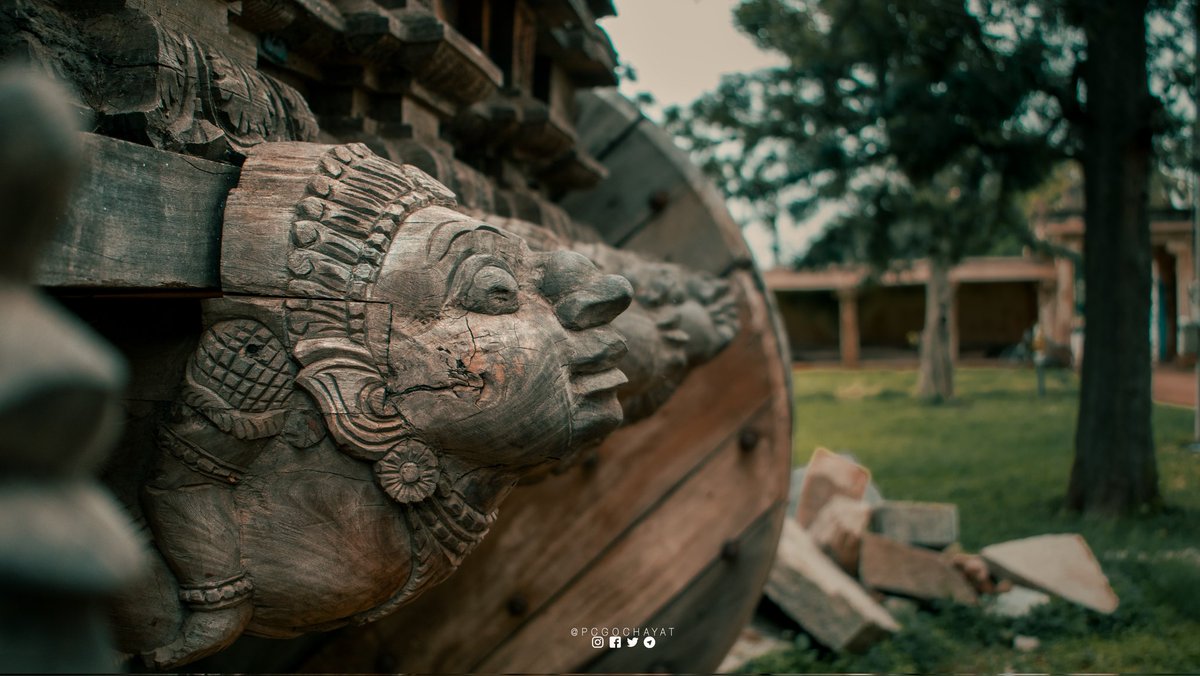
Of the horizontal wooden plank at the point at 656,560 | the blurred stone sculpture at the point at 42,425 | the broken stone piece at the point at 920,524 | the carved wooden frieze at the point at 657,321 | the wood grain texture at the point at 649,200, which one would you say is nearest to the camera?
the blurred stone sculpture at the point at 42,425

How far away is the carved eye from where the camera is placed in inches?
50.8

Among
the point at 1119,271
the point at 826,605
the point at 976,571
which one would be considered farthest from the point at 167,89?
the point at 1119,271

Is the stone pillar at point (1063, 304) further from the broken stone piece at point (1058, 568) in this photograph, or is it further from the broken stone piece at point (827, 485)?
the broken stone piece at point (1058, 568)

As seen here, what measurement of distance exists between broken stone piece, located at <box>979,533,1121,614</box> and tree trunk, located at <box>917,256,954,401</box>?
9426 millimetres

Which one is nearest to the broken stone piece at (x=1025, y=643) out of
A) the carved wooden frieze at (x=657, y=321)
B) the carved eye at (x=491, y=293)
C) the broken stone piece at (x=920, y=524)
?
the broken stone piece at (x=920, y=524)

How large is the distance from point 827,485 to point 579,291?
498 centimetres

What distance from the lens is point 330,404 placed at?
4.05ft

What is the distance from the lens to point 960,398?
1462 centimetres

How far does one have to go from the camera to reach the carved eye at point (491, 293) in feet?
4.23

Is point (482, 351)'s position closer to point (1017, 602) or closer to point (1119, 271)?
point (1017, 602)

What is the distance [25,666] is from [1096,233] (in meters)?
6.71

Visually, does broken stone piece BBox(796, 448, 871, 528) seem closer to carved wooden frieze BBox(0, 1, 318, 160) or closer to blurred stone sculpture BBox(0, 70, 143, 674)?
carved wooden frieze BBox(0, 1, 318, 160)

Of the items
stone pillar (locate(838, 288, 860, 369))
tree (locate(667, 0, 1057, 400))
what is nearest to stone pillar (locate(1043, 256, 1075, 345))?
stone pillar (locate(838, 288, 860, 369))

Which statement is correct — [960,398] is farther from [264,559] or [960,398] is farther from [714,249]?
[264,559]
